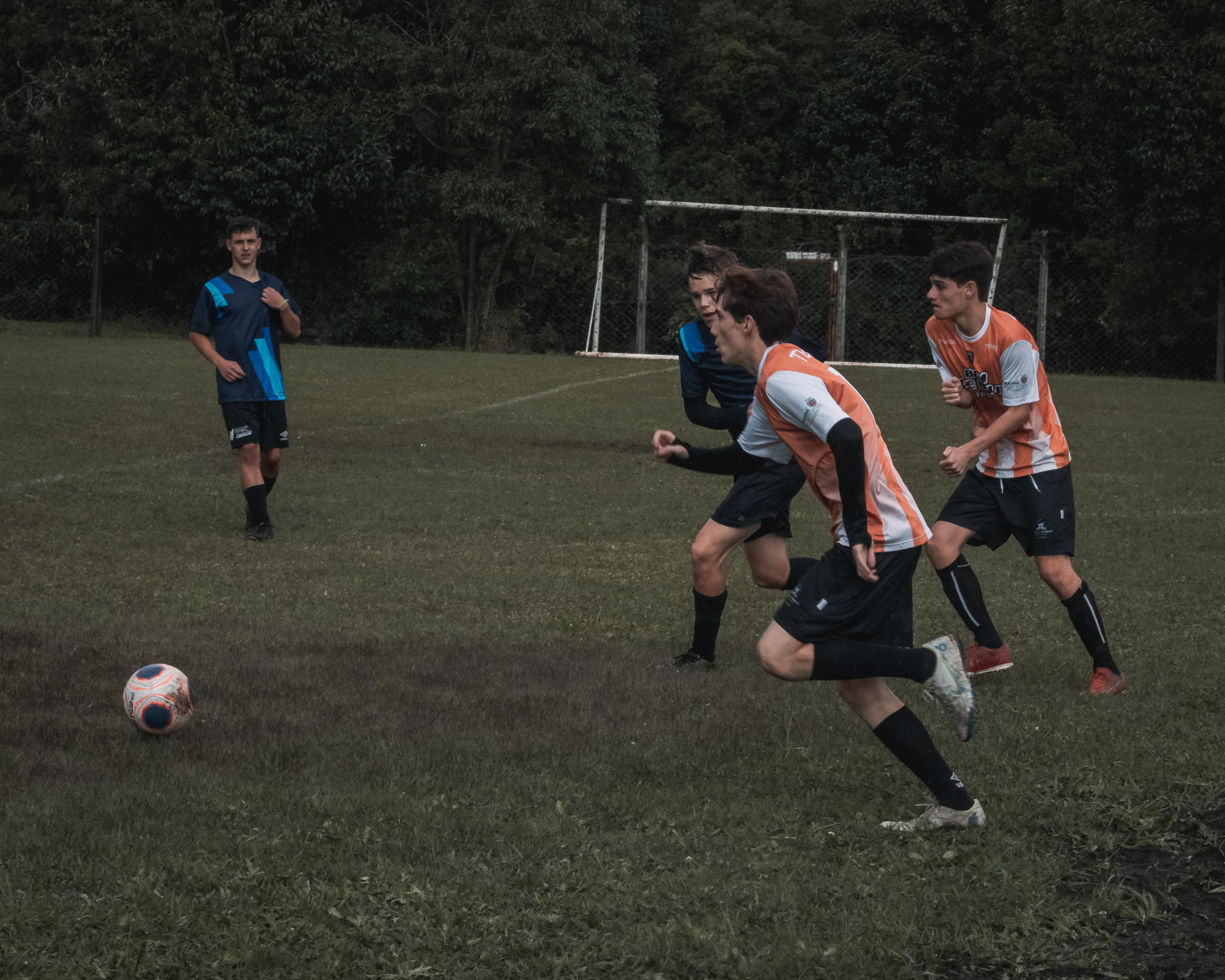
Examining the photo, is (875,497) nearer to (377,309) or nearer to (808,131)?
(377,309)

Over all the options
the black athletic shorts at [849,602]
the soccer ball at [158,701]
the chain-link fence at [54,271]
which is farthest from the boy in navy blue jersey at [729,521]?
the chain-link fence at [54,271]

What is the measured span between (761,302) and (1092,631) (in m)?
2.45

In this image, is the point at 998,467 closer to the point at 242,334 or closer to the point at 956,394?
the point at 956,394

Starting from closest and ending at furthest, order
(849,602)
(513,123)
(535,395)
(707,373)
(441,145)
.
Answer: (849,602) < (707,373) < (535,395) < (513,123) < (441,145)

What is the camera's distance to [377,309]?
2944cm

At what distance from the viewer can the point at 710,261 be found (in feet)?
20.2

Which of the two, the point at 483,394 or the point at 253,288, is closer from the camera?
the point at 253,288

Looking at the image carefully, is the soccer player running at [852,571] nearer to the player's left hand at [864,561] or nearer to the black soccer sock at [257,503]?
the player's left hand at [864,561]

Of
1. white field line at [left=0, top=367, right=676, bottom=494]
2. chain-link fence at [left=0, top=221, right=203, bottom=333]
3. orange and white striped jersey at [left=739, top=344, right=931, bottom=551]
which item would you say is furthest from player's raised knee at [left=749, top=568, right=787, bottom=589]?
chain-link fence at [left=0, top=221, right=203, bottom=333]

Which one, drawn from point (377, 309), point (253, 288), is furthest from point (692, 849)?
point (377, 309)

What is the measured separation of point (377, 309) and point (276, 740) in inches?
994

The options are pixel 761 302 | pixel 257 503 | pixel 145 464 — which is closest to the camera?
pixel 761 302

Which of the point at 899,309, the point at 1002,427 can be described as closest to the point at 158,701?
the point at 1002,427

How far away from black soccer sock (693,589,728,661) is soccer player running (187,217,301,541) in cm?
393
